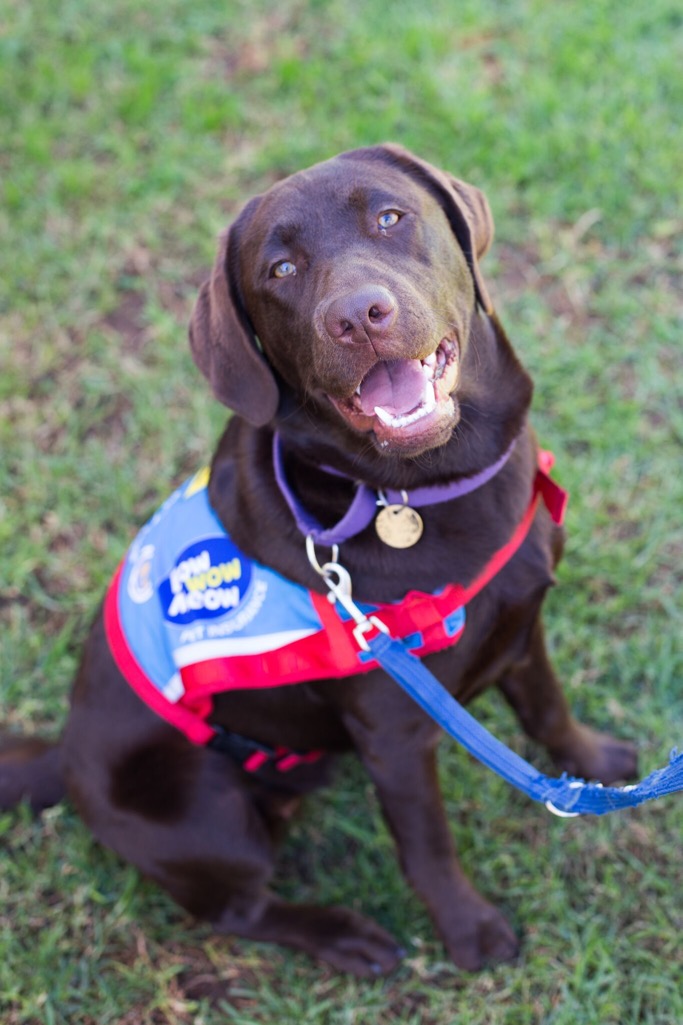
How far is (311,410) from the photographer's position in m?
2.24

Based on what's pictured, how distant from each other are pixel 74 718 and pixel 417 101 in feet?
9.84

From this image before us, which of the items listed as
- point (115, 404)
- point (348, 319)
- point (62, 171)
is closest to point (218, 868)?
point (348, 319)

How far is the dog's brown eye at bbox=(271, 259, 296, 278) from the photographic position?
7.09 ft

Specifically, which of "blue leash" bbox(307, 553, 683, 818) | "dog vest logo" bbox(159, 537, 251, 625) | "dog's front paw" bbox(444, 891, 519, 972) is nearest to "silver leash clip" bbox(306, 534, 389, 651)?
"blue leash" bbox(307, 553, 683, 818)

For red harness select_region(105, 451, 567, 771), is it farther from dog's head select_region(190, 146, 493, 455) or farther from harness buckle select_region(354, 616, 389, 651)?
dog's head select_region(190, 146, 493, 455)

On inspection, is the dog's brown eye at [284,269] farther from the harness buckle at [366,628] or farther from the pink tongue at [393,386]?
the harness buckle at [366,628]

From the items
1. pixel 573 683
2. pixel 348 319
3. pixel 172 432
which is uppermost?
pixel 348 319

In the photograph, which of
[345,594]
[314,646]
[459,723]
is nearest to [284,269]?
[345,594]

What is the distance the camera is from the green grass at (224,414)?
2775 mm

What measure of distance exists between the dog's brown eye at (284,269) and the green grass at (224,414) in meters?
1.53

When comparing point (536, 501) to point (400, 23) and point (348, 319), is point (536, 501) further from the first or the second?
point (400, 23)

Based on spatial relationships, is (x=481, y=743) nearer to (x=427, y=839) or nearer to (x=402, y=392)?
(x=427, y=839)

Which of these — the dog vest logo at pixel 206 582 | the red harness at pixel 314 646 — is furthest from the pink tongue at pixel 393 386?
the dog vest logo at pixel 206 582

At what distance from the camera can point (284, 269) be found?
217 centimetres
